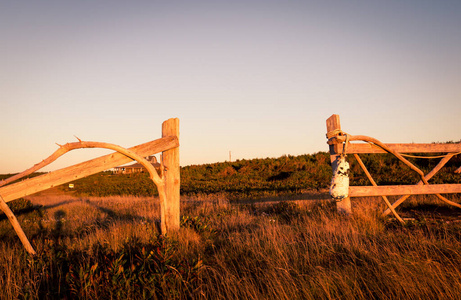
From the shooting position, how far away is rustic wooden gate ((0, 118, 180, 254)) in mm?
3590

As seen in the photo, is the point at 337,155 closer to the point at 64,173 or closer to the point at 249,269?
the point at 249,269

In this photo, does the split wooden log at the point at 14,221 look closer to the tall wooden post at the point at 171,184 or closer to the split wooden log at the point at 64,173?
the split wooden log at the point at 64,173

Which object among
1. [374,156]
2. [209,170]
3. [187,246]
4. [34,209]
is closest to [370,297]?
[187,246]

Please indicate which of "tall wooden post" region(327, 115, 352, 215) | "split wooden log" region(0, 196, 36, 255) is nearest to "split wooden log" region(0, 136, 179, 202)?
"split wooden log" region(0, 196, 36, 255)

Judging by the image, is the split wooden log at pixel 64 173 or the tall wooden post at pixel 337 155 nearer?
the split wooden log at pixel 64 173

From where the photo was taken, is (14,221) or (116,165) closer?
(14,221)

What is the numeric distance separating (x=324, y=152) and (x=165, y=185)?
23.2 metres

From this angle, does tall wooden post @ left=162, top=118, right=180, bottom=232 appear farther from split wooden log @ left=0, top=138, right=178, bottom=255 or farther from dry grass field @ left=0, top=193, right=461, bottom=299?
split wooden log @ left=0, top=138, right=178, bottom=255

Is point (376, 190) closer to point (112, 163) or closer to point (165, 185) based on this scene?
point (165, 185)

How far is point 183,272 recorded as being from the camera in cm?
282

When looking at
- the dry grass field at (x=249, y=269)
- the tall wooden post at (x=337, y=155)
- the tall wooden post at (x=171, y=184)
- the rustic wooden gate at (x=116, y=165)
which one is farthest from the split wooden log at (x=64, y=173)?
the tall wooden post at (x=337, y=155)

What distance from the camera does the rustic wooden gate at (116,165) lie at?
359 centimetres

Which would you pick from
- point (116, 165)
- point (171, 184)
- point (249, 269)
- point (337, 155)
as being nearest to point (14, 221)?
point (116, 165)

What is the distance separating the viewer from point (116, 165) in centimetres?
395
